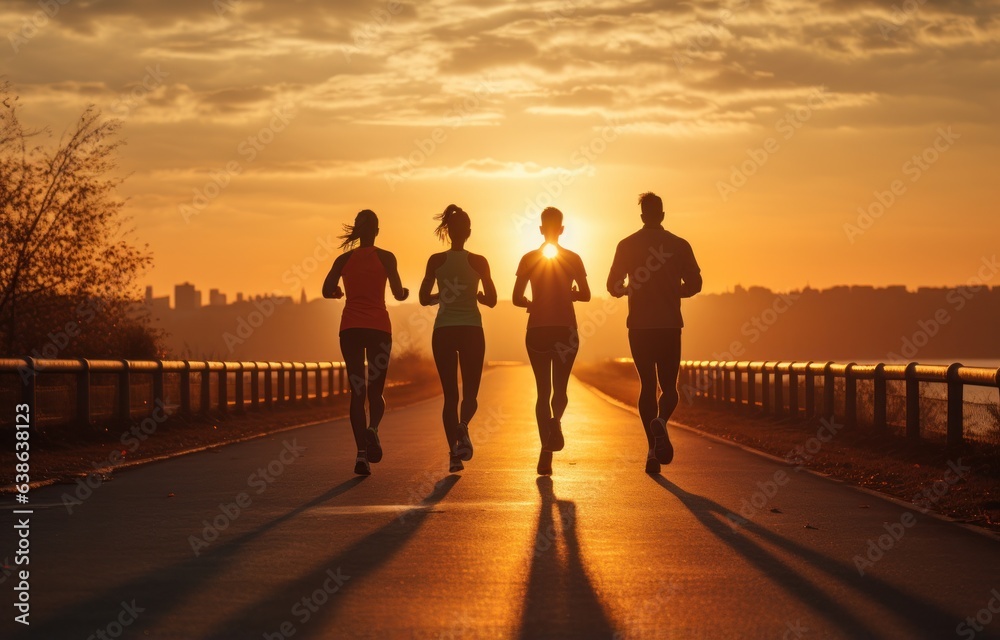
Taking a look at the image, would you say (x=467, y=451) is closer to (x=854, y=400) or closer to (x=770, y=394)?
(x=854, y=400)

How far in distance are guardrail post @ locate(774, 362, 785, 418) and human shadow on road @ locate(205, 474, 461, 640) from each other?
1452 cm

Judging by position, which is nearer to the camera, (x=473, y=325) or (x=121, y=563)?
A: (x=121, y=563)

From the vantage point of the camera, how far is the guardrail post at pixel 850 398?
56.5 ft

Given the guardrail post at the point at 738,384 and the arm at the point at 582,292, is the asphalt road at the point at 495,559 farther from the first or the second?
the guardrail post at the point at 738,384

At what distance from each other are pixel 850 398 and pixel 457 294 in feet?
25.7

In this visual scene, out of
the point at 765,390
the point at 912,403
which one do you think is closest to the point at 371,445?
the point at 912,403

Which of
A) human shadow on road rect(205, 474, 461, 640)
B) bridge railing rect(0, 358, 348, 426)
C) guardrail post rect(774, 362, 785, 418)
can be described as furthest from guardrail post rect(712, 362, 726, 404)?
human shadow on road rect(205, 474, 461, 640)

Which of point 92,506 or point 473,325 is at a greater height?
point 473,325

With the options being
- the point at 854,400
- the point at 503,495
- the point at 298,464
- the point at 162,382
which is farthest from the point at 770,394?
the point at 503,495

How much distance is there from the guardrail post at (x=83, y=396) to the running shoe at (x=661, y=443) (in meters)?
8.00

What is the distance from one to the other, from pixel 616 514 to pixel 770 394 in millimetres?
15084

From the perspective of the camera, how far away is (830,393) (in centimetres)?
1855

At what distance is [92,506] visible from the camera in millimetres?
9242

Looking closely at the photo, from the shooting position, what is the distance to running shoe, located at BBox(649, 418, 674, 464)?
11164 mm
